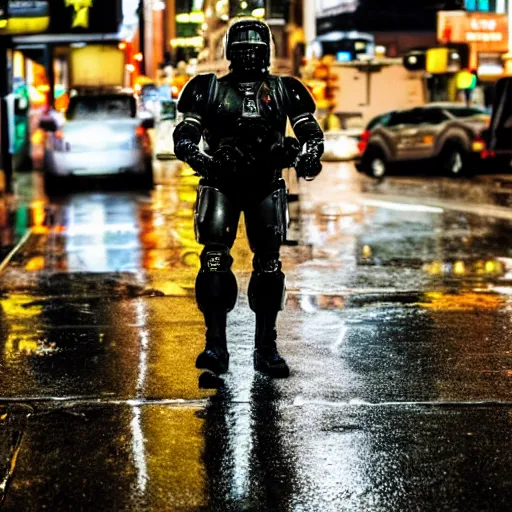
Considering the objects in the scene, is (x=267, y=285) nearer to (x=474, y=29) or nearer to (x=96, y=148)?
(x=96, y=148)

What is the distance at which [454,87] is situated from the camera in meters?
43.1

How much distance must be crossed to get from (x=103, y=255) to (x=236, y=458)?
6418 millimetres

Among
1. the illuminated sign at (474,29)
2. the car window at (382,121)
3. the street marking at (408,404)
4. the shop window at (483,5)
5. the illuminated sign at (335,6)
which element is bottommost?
the street marking at (408,404)

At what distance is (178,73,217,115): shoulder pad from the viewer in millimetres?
5594

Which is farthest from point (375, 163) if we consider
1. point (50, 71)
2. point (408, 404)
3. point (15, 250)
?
point (408, 404)

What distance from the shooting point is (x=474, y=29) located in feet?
143

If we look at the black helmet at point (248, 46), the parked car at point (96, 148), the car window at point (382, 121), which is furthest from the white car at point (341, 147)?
the black helmet at point (248, 46)

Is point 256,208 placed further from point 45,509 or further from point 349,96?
point 349,96

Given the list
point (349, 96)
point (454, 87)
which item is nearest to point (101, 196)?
point (454, 87)

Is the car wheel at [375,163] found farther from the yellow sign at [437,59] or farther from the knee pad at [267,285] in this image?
the knee pad at [267,285]

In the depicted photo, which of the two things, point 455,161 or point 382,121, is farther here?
point 382,121

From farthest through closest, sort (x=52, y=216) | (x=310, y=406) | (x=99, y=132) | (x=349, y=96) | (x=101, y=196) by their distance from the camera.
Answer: (x=349, y=96) < (x=99, y=132) < (x=101, y=196) < (x=52, y=216) < (x=310, y=406)

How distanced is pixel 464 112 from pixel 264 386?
18755 millimetres

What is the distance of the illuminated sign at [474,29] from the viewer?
43562 millimetres
